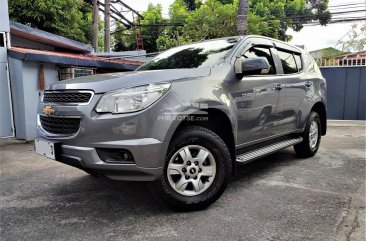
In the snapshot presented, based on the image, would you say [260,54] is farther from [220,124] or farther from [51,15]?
[51,15]

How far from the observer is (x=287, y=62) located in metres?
4.70

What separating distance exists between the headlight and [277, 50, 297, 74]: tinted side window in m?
2.48

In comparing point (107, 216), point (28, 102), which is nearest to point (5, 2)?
point (28, 102)

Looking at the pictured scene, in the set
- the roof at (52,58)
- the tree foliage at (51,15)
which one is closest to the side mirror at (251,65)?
the roof at (52,58)

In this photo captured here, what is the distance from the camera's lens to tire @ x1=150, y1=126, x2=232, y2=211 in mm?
2934

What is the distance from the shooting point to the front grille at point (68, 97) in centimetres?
284

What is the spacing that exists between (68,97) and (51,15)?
43.5 feet

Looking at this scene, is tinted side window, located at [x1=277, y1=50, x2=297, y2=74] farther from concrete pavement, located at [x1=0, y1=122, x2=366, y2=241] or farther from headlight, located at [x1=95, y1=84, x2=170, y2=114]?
headlight, located at [x1=95, y1=84, x2=170, y2=114]

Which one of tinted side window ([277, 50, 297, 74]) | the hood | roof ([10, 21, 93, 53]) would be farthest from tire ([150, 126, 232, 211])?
roof ([10, 21, 93, 53])

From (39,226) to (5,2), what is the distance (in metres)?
6.37

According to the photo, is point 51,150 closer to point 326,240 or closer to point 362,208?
point 326,240

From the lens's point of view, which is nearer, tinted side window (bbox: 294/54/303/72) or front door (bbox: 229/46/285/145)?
front door (bbox: 229/46/285/145)

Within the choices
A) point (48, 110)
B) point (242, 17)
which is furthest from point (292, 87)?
point (242, 17)

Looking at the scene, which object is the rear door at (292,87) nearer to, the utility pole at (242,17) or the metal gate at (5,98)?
the utility pole at (242,17)
